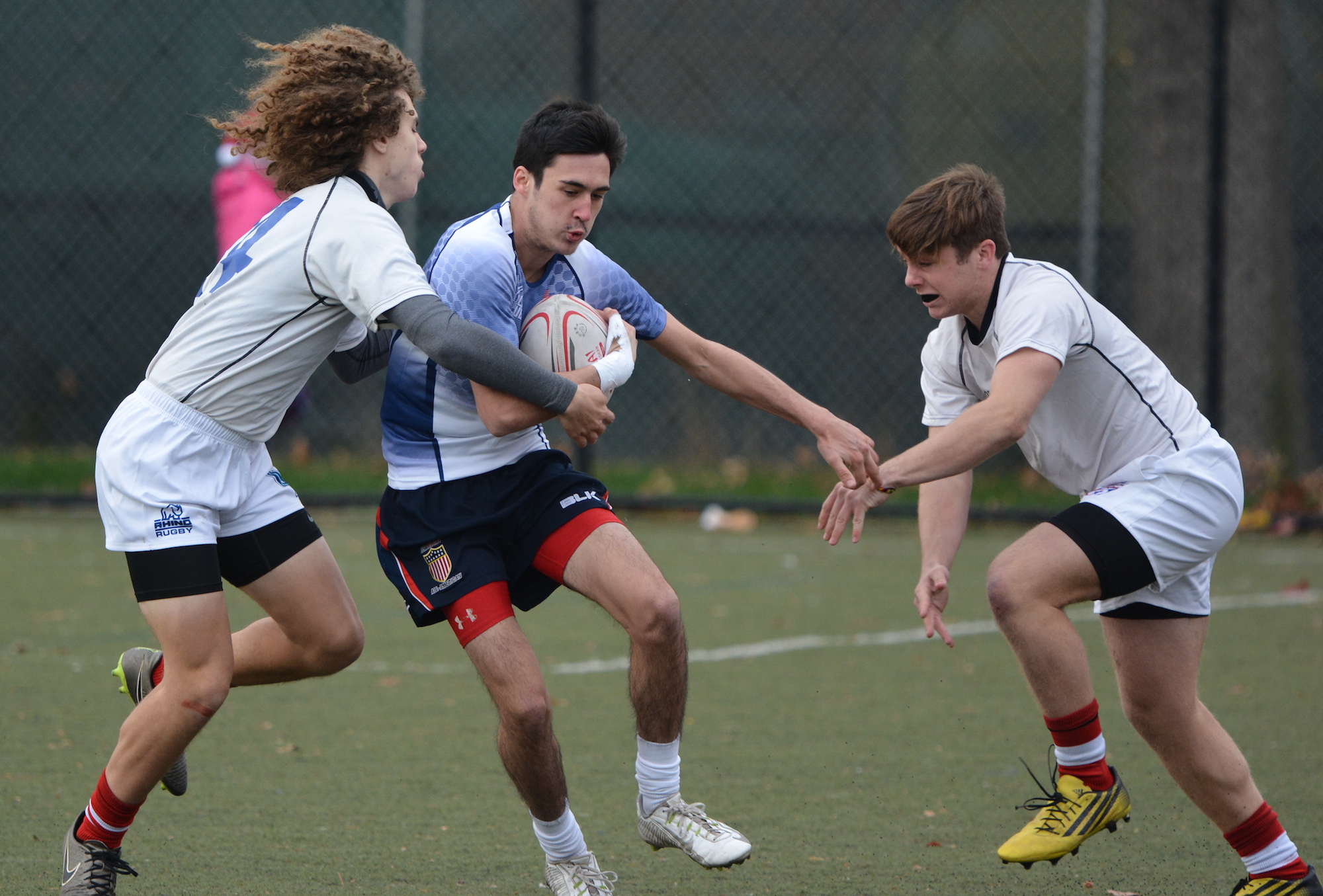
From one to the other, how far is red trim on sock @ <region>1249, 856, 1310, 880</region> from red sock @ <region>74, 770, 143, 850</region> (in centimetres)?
276

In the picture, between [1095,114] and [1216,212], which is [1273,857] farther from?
[1095,114]

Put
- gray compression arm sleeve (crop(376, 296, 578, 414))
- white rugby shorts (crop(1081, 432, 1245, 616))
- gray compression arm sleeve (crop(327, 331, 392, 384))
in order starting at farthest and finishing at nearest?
gray compression arm sleeve (crop(327, 331, 392, 384)), white rugby shorts (crop(1081, 432, 1245, 616)), gray compression arm sleeve (crop(376, 296, 578, 414))

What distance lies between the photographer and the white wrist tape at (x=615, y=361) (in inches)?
150

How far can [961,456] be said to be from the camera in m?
3.76

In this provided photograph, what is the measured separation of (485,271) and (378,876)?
61.5 inches

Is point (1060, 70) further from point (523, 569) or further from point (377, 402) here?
point (523, 569)

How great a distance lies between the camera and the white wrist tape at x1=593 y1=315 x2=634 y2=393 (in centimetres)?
382

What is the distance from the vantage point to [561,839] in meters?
3.75

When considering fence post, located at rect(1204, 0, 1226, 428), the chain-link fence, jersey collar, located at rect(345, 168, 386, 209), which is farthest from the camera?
the chain-link fence

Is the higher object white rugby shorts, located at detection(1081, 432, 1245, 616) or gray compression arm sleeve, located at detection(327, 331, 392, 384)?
gray compression arm sleeve, located at detection(327, 331, 392, 384)

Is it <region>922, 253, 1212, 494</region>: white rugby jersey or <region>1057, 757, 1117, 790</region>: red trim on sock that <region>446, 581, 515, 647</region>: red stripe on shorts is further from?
<region>1057, 757, 1117, 790</region>: red trim on sock

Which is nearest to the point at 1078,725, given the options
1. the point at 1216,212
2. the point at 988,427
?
the point at 988,427

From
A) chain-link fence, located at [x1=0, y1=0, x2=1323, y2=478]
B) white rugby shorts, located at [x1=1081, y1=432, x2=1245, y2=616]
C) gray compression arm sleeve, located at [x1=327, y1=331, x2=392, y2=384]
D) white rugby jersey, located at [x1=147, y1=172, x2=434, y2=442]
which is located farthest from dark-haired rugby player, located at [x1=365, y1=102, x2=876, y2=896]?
chain-link fence, located at [x1=0, y1=0, x2=1323, y2=478]

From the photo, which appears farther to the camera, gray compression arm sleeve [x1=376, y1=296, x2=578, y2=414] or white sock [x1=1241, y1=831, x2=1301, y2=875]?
white sock [x1=1241, y1=831, x2=1301, y2=875]
